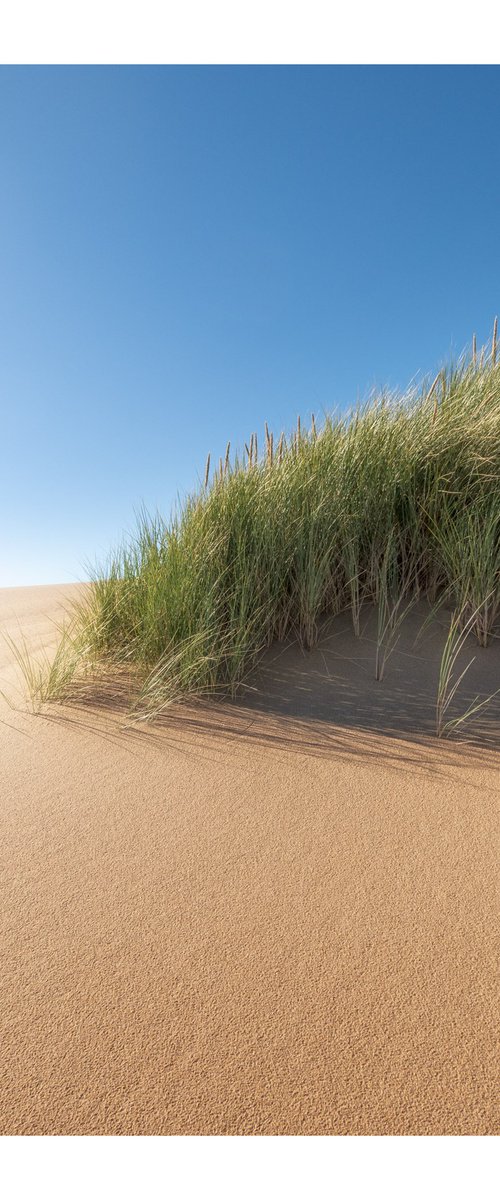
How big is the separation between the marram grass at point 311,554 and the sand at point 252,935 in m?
0.81

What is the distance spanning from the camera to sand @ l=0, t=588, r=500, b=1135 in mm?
922

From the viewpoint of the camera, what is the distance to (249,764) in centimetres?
217

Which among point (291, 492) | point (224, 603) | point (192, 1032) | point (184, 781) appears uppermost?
point (291, 492)

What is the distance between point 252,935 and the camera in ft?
4.18

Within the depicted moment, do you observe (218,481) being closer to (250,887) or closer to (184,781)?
(184,781)

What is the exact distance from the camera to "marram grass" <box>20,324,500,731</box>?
3109 millimetres

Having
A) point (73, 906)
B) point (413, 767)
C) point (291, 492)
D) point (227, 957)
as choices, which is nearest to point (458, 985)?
point (227, 957)

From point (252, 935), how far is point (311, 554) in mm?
2299

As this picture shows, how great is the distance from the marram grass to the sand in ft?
2.66

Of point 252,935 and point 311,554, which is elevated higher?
point 311,554

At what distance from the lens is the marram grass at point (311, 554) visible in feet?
10.2

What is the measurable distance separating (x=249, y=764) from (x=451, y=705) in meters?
1.00

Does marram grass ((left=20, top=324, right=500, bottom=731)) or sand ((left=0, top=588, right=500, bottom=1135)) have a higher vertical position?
marram grass ((left=20, top=324, right=500, bottom=731))

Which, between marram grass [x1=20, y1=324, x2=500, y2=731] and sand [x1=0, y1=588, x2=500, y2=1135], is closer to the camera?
sand [x1=0, y1=588, x2=500, y2=1135]
